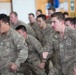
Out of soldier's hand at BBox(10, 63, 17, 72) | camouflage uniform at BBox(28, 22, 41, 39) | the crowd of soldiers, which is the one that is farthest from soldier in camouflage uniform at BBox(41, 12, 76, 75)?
camouflage uniform at BBox(28, 22, 41, 39)

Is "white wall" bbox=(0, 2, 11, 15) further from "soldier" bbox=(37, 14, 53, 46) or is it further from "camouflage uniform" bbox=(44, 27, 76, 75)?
"camouflage uniform" bbox=(44, 27, 76, 75)

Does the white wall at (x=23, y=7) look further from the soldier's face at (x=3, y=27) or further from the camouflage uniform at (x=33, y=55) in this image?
the soldier's face at (x=3, y=27)

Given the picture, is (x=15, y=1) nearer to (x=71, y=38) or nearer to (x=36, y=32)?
(x=36, y=32)

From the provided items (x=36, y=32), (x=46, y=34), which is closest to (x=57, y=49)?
(x=46, y=34)

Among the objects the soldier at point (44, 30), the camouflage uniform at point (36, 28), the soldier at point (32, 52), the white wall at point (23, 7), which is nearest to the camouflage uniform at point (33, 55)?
the soldier at point (32, 52)

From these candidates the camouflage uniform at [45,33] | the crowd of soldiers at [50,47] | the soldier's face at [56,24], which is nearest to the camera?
the soldier's face at [56,24]

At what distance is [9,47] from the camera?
13.1 feet

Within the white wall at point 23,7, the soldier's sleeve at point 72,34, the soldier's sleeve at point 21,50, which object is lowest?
the soldier's sleeve at point 21,50


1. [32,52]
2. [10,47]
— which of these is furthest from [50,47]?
[32,52]

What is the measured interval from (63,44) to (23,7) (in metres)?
6.01

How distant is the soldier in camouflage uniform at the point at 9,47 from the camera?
12.8 ft

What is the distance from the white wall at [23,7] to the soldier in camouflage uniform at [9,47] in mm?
5528

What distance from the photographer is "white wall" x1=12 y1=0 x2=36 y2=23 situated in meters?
9.50

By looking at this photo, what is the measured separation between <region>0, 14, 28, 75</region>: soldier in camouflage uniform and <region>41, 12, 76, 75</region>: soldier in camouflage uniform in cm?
42
